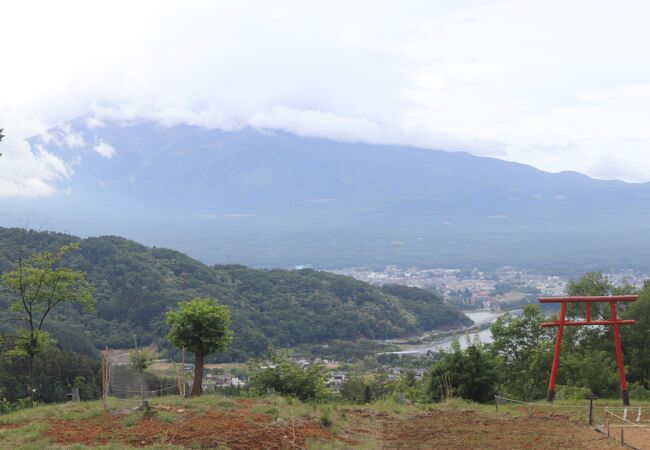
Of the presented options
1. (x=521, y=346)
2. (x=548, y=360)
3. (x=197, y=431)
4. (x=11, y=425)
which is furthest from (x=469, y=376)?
(x=11, y=425)

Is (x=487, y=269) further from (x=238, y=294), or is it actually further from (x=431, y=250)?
(x=238, y=294)

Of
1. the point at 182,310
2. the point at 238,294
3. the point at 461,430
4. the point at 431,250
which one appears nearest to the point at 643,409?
the point at 461,430

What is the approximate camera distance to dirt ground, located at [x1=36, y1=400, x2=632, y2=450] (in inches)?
366

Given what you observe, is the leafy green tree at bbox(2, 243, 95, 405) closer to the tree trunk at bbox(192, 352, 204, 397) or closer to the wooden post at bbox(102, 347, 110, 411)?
the wooden post at bbox(102, 347, 110, 411)

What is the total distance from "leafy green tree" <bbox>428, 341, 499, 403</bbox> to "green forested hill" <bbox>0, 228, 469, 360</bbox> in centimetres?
3034

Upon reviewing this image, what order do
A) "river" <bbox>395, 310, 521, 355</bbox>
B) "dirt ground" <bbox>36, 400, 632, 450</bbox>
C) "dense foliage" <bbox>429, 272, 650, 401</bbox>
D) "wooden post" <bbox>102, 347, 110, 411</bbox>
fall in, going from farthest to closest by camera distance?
"river" <bbox>395, 310, 521, 355</bbox> < "dense foliage" <bbox>429, 272, 650, 401</bbox> < "wooden post" <bbox>102, 347, 110, 411</bbox> < "dirt ground" <bbox>36, 400, 632, 450</bbox>

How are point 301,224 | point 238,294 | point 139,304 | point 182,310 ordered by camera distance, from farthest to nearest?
point 301,224
point 238,294
point 139,304
point 182,310

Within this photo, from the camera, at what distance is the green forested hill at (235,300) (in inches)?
1930

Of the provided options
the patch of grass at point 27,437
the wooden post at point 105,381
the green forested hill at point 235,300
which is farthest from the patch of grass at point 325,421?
the green forested hill at point 235,300

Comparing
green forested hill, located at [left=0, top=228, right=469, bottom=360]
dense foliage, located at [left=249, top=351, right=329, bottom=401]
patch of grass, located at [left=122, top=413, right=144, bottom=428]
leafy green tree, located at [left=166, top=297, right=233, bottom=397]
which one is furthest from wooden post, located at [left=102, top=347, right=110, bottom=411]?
green forested hill, located at [left=0, top=228, right=469, bottom=360]

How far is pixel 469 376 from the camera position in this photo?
15.6 meters

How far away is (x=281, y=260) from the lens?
13150 centimetres

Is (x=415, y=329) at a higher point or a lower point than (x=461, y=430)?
lower

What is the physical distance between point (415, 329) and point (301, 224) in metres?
131
